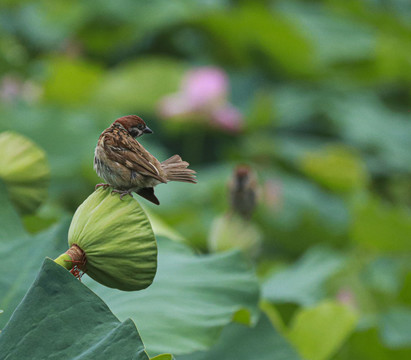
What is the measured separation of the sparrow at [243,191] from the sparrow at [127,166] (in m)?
0.40

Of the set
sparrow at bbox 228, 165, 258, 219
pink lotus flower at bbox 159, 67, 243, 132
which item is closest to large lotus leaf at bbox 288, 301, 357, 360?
sparrow at bbox 228, 165, 258, 219

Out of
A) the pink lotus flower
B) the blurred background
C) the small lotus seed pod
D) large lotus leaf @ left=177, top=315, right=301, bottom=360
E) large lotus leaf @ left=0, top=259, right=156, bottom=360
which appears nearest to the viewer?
large lotus leaf @ left=0, top=259, right=156, bottom=360

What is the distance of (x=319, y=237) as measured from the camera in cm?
184

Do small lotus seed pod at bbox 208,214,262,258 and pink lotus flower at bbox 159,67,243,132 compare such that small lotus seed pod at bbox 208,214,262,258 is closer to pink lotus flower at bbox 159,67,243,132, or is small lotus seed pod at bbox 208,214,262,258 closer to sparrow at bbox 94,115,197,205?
sparrow at bbox 94,115,197,205

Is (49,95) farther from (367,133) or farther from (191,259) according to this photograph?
(191,259)

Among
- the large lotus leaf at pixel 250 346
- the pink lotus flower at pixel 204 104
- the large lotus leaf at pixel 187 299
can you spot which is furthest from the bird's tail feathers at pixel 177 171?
the pink lotus flower at pixel 204 104

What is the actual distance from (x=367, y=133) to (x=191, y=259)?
6.29 feet

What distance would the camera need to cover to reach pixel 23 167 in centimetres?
49

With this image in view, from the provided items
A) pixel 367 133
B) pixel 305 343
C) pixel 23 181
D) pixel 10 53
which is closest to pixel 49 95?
pixel 10 53

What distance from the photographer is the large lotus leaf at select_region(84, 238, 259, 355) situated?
1.62 ft

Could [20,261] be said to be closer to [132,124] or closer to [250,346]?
[132,124]

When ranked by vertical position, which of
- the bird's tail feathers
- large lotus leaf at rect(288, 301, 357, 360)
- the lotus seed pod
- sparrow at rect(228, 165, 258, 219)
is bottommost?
large lotus leaf at rect(288, 301, 357, 360)

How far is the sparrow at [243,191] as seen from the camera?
77 centimetres

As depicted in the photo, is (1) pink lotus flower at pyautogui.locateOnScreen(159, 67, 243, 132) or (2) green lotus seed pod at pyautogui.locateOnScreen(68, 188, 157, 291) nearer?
(2) green lotus seed pod at pyautogui.locateOnScreen(68, 188, 157, 291)
